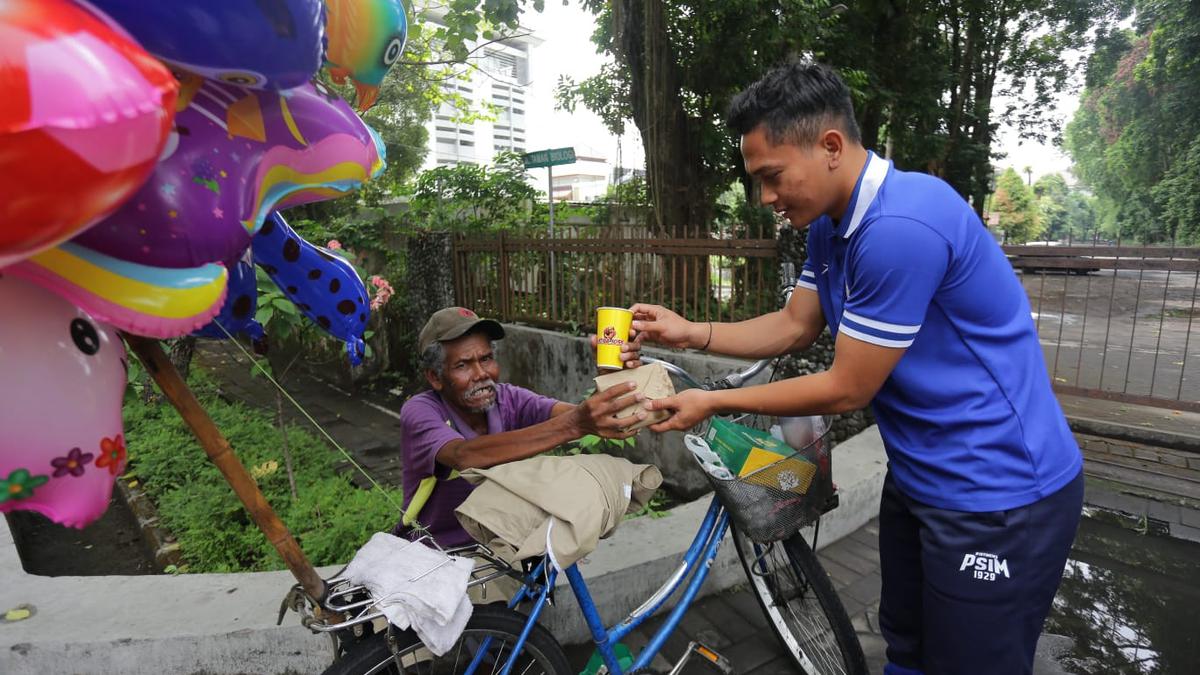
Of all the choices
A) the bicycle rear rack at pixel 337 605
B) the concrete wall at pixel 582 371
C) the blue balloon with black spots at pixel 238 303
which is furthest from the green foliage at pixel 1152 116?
the bicycle rear rack at pixel 337 605

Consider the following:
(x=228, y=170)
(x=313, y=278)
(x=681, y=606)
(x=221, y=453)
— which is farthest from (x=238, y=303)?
(x=681, y=606)

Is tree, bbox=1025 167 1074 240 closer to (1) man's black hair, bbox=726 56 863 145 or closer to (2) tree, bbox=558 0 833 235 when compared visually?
(2) tree, bbox=558 0 833 235

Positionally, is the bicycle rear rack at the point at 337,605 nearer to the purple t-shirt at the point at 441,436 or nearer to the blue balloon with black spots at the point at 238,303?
the purple t-shirt at the point at 441,436

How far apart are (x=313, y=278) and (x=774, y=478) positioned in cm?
144

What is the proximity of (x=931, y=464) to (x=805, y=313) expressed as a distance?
667 mm

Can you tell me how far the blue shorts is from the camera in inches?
57.6

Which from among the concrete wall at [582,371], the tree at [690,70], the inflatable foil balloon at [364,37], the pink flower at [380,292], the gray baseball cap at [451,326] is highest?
the tree at [690,70]

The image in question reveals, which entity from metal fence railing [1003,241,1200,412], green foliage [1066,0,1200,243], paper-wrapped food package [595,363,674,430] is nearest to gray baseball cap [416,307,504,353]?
paper-wrapped food package [595,363,674,430]

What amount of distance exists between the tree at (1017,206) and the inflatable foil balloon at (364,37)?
2444 inches

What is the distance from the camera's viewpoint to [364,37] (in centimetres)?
136

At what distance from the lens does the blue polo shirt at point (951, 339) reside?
4.48 feet

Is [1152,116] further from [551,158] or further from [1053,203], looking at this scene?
[1053,203]

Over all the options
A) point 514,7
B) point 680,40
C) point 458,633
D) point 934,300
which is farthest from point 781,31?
point 458,633

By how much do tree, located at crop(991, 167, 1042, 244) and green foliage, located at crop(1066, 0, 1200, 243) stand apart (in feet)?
49.6
